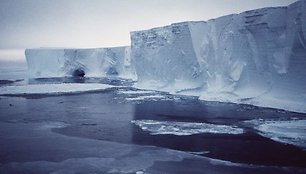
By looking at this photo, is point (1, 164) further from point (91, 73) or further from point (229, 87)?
point (91, 73)

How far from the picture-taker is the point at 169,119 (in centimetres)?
1049

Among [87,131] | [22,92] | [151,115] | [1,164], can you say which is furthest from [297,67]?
[22,92]

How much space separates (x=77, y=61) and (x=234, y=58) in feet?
78.6

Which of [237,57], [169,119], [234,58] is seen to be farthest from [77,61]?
[169,119]

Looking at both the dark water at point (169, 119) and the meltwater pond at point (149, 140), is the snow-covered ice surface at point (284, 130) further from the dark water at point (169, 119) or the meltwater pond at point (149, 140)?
the dark water at point (169, 119)

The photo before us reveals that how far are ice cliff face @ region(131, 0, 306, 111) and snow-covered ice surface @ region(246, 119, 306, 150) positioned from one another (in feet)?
7.09

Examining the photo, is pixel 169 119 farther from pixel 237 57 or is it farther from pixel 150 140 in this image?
pixel 237 57

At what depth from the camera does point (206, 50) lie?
16781 millimetres

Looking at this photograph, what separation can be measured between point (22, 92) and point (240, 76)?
39.7 feet

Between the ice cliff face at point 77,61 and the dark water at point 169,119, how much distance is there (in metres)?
20.0

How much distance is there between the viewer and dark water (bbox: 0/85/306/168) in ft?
21.4

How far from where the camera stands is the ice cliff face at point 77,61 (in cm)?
3522

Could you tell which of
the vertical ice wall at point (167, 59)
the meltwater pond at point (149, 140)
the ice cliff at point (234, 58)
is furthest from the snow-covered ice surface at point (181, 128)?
the vertical ice wall at point (167, 59)

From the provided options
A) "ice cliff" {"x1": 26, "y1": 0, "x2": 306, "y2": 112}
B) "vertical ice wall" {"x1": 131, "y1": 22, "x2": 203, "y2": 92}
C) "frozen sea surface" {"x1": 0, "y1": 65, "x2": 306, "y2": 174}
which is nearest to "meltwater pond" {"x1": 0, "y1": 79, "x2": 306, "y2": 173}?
"frozen sea surface" {"x1": 0, "y1": 65, "x2": 306, "y2": 174}
